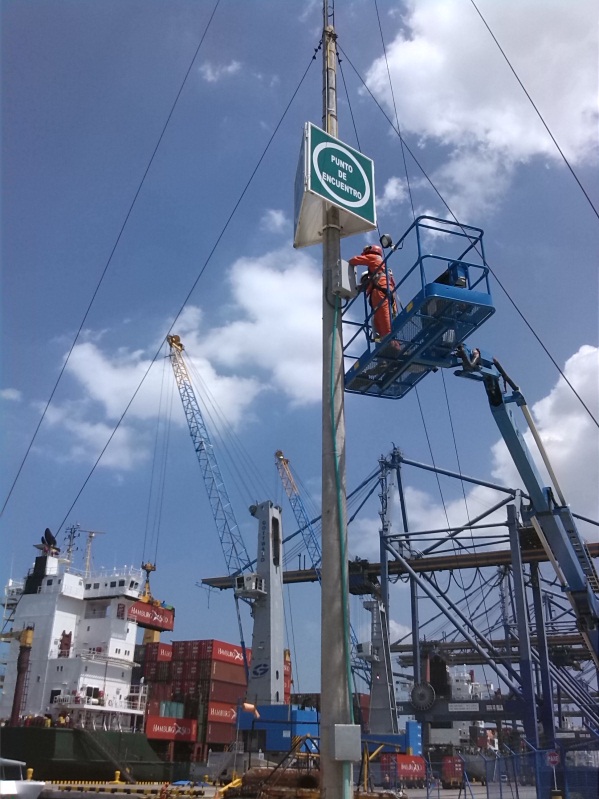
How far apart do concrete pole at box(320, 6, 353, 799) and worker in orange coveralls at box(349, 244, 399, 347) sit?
2.26 metres

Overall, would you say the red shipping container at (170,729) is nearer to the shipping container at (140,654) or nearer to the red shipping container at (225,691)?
the red shipping container at (225,691)

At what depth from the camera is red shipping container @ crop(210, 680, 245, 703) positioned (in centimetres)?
4271

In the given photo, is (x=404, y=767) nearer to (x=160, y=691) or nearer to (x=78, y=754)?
(x=78, y=754)

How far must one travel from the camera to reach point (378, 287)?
1349cm

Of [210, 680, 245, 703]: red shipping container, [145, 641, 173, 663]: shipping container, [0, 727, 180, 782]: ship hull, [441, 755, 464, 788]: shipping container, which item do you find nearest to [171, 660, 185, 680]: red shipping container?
[145, 641, 173, 663]: shipping container

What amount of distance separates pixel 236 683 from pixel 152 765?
12.0 meters

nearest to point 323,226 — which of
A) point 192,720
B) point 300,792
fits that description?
point 300,792

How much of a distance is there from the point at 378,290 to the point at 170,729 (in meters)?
34.8

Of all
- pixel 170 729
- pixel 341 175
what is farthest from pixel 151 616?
pixel 341 175

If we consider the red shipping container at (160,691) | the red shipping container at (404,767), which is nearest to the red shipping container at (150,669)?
the red shipping container at (160,691)

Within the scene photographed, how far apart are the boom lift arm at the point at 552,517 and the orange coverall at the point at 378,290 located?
4.10 m

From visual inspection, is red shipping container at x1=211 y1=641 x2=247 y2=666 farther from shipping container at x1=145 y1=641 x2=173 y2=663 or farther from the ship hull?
the ship hull

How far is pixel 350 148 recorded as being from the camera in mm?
11109

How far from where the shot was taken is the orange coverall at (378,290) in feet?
43.6
